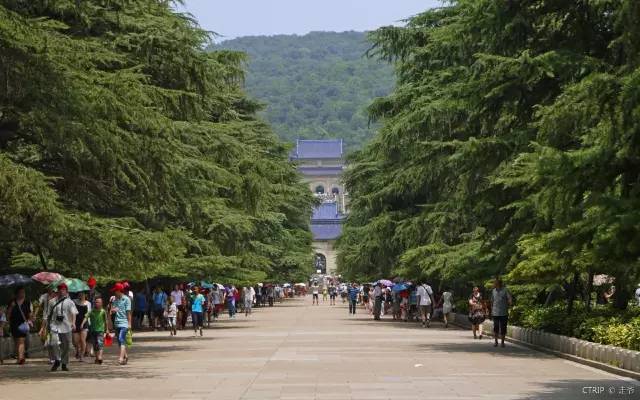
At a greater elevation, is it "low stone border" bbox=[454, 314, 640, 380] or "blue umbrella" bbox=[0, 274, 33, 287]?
"blue umbrella" bbox=[0, 274, 33, 287]

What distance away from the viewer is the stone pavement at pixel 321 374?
673 inches

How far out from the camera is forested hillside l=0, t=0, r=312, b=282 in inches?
824

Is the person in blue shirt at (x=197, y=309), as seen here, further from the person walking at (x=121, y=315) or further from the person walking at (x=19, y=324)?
the person walking at (x=19, y=324)

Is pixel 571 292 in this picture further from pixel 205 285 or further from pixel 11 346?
pixel 205 285

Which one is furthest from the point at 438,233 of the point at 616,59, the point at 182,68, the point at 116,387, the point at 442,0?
the point at 116,387

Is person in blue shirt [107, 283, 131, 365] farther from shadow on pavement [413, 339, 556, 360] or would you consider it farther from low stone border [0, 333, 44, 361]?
shadow on pavement [413, 339, 556, 360]

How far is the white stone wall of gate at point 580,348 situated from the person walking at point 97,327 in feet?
31.1

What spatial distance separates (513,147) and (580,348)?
16.3ft

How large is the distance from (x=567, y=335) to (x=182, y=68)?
11568 millimetres

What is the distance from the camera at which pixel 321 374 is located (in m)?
20.5

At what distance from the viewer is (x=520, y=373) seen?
68.4ft

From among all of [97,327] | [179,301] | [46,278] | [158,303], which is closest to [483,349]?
[97,327]

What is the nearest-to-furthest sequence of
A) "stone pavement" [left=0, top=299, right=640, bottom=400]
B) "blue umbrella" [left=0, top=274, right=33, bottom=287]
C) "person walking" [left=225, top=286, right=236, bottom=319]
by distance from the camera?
"stone pavement" [left=0, top=299, right=640, bottom=400] → "blue umbrella" [left=0, top=274, right=33, bottom=287] → "person walking" [left=225, top=286, right=236, bottom=319]

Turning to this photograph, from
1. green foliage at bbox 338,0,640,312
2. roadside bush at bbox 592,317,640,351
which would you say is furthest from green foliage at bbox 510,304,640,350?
green foliage at bbox 338,0,640,312
